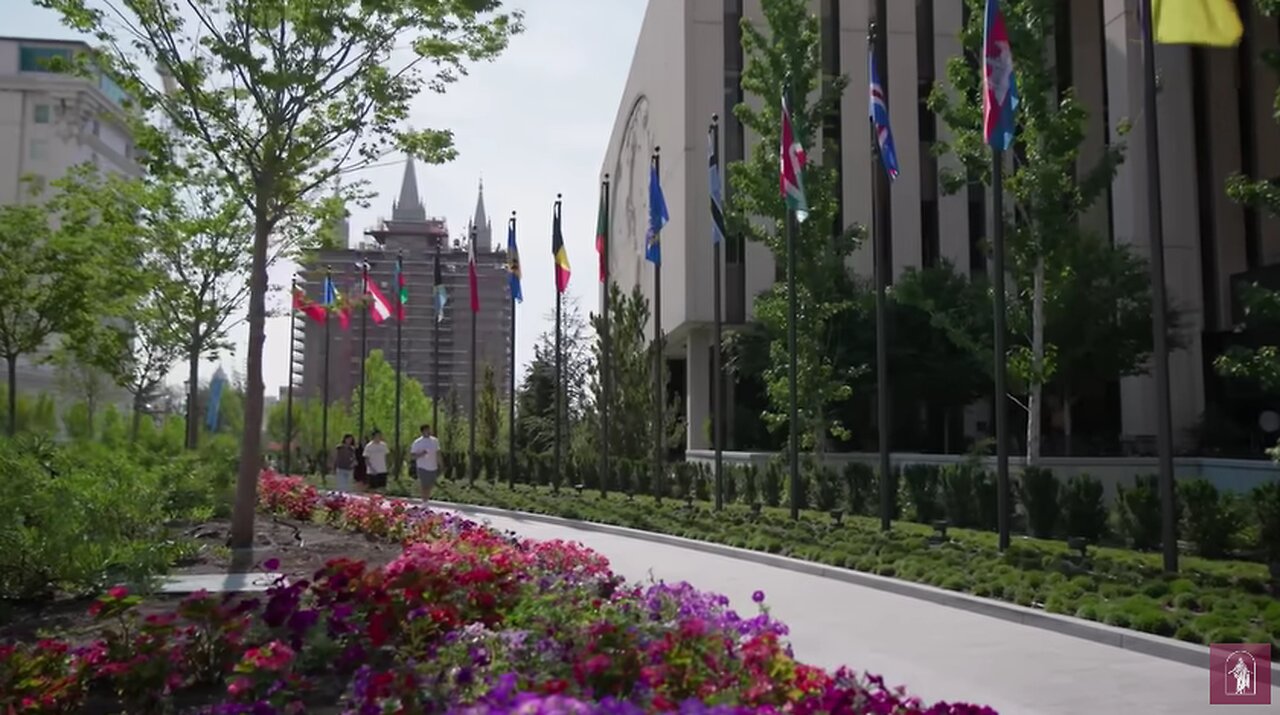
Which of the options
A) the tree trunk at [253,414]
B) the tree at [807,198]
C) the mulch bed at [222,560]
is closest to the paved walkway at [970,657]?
the mulch bed at [222,560]

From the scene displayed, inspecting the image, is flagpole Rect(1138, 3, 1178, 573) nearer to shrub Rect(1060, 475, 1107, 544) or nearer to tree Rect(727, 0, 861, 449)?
shrub Rect(1060, 475, 1107, 544)

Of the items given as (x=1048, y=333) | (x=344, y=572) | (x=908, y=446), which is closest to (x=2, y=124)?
(x=908, y=446)

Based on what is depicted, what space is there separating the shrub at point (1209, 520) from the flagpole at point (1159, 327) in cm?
265

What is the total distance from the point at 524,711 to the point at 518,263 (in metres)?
29.5

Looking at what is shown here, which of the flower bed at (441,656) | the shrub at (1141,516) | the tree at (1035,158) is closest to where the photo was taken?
the flower bed at (441,656)

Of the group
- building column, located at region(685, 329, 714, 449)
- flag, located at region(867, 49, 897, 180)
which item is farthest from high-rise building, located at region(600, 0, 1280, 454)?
flag, located at region(867, 49, 897, 180)

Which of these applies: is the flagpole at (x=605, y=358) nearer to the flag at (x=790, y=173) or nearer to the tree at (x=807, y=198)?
the tree at (x=807, y=198)

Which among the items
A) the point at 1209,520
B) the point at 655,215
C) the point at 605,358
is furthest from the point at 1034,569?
the point at 605,358

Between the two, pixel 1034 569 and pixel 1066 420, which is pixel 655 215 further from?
pixel 1066 420

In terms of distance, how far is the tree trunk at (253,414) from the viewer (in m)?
14.0

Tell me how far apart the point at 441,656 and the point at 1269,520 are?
1176cm

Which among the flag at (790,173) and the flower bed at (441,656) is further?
the flag at (790,173)

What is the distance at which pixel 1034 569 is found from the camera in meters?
12.6

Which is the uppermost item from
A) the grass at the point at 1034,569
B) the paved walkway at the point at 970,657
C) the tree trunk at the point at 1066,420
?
the tree trunk at the point at 1066,420
